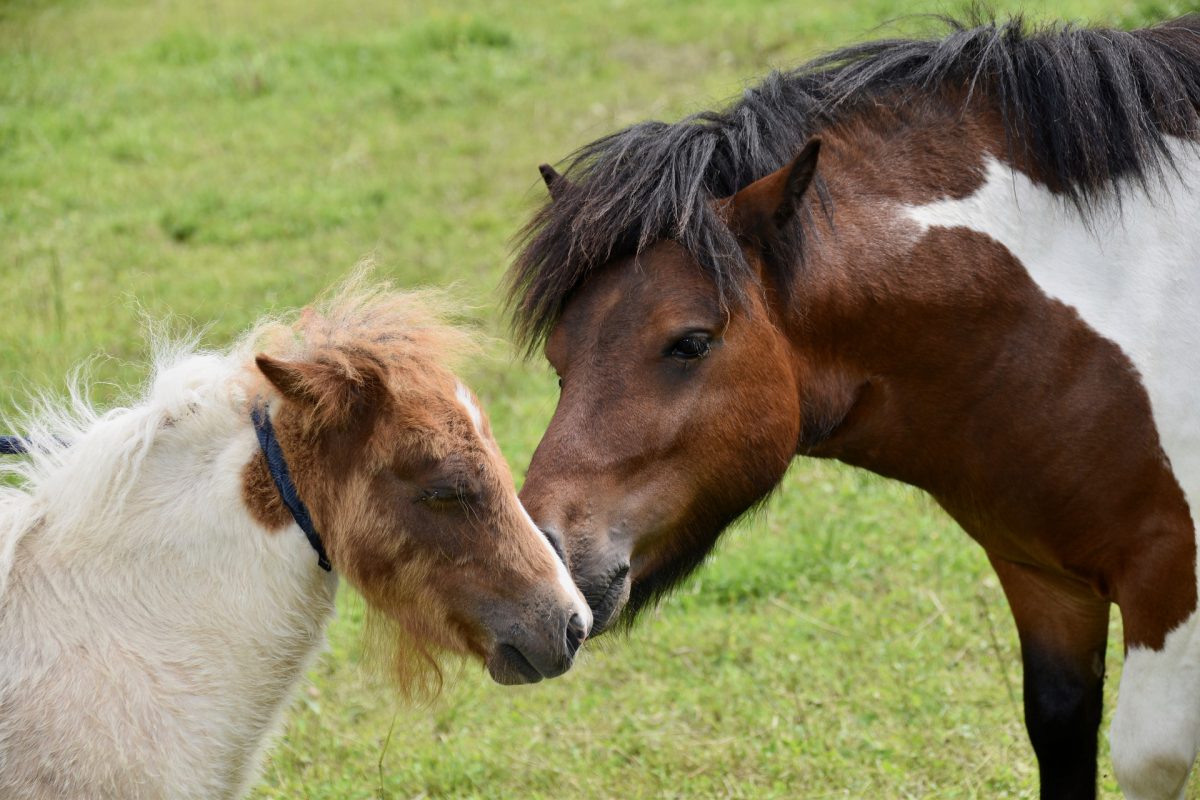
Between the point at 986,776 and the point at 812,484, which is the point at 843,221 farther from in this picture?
the point at 812,484

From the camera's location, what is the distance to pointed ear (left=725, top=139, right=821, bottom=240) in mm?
3029

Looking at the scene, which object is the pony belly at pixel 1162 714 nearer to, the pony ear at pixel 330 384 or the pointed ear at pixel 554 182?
the pointed ear at pixel 554 182

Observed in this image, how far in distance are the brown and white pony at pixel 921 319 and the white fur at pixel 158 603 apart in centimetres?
70

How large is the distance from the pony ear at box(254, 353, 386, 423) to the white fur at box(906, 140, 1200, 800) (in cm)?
142

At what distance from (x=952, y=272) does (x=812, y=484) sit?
129 inches

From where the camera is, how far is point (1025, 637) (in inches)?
147

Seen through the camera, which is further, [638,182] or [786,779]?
[786,779]

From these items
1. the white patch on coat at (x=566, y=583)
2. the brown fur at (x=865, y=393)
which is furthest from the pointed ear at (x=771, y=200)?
the white patch on coat at (x=566, y=583)

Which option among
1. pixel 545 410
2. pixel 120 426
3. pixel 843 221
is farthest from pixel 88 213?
pixel 843 221

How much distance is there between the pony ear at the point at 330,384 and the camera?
113 inches

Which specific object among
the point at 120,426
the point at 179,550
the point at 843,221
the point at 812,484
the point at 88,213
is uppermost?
the point at 843,221

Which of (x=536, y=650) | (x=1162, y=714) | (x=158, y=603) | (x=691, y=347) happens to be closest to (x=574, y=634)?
(x=536, y=650)

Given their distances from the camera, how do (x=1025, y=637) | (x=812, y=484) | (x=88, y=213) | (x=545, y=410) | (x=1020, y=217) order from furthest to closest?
(x=88, y=213)
(x=545, y=410)
(x=812, y=484)
(x=1025, y=637)
(x=1020, y=217)

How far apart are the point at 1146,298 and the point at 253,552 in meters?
2.29
